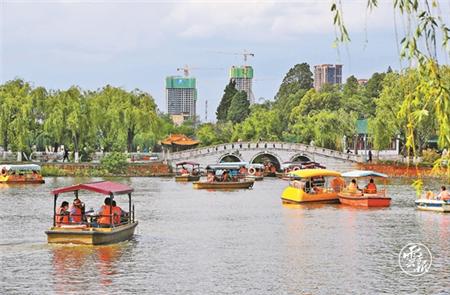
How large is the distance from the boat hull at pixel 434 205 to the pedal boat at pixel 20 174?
3448 centimetres

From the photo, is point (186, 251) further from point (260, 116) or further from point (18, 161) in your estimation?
point (260, 116)

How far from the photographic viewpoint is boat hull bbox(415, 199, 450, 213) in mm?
43000

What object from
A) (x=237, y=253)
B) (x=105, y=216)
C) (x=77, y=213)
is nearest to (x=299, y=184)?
(x=237, y=253)

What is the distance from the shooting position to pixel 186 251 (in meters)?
29.5

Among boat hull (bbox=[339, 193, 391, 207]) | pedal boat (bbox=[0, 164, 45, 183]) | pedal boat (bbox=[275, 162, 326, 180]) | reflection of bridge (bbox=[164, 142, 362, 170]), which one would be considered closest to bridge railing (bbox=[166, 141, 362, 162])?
reflection of bridge (bbox=[164, 142, 362, 170])

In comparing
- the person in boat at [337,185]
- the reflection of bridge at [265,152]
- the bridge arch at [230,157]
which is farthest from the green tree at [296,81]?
the person in boat at [337,185]

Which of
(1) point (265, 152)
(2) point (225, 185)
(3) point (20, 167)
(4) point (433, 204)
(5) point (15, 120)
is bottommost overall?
(4) point (433, 204)

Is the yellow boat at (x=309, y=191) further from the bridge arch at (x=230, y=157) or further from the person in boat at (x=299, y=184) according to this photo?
the bridge arch at (x=230, y=157)

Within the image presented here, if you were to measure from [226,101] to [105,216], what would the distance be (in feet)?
393

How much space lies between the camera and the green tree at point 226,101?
14712cm

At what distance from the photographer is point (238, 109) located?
13750 cm

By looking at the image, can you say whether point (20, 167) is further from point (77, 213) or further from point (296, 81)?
point (296, 81)

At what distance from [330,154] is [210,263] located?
2486 inches

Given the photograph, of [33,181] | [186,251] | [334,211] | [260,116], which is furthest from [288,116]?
[186,251]
